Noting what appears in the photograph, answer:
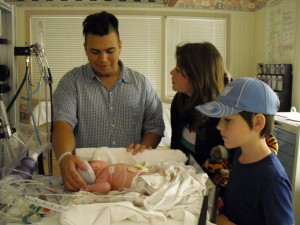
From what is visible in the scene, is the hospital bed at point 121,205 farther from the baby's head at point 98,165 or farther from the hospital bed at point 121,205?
the baby's head at point 98,165

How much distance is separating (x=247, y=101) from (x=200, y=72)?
0.36m

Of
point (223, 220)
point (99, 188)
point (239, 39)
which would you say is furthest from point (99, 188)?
point (239, 39)

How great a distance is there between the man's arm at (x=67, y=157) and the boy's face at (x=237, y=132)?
0.50m

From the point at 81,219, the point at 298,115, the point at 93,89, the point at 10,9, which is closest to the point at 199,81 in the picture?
the point at 93,89

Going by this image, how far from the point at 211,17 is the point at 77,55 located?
193cm

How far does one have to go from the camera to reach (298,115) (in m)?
2.92

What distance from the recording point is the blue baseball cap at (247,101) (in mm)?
967

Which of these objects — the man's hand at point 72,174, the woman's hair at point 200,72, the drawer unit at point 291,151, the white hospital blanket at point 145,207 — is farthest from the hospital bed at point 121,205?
the drawer unit at point 291,151

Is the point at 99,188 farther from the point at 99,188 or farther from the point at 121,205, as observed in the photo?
the point at 121,205

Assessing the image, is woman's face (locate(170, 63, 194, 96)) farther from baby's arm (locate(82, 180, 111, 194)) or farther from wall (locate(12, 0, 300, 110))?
wall (locate(12, 0, 300, 110))

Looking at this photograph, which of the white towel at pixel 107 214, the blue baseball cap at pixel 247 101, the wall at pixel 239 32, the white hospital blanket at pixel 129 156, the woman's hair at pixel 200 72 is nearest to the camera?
the white towel at pixel 107 214

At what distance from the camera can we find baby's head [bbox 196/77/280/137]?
967 millimetres

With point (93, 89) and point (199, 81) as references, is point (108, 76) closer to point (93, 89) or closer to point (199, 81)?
point (93, 89)

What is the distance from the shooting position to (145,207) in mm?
724
